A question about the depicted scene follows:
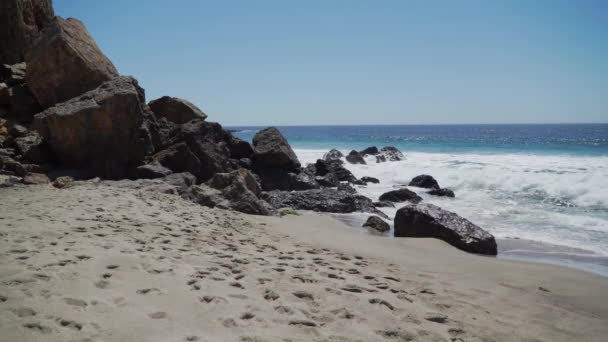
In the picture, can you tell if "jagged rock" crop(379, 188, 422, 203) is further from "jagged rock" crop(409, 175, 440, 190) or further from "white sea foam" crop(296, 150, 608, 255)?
"jagged rock" crop(409, 175, 440, 190)

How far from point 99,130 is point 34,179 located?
2.06 m

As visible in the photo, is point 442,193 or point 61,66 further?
point 442,193

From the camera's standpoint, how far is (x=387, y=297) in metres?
3.75

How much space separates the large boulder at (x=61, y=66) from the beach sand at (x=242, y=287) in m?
5.58

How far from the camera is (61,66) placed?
426 inches

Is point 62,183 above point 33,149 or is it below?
below

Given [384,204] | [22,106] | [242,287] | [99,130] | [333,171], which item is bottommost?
[384,204]

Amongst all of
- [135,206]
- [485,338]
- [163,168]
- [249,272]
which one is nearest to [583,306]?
[485,338]

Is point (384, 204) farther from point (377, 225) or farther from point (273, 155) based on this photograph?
point (273, 155)

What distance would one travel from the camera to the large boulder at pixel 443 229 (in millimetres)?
7234

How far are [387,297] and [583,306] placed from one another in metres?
2.11

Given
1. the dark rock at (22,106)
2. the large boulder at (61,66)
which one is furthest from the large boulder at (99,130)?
the dark rock at (22,106)

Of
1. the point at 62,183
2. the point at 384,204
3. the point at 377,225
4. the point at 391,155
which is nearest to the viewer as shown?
the point at 62,183

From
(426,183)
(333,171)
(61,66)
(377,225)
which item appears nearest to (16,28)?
(61,66)
